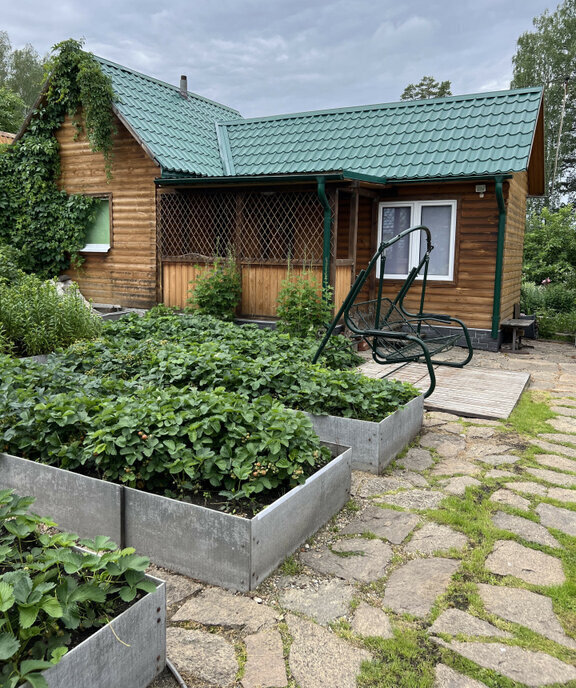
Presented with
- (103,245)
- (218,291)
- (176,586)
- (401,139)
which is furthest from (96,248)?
(176,586)

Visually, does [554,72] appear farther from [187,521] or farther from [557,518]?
[187,521]

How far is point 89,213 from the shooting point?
444 inches

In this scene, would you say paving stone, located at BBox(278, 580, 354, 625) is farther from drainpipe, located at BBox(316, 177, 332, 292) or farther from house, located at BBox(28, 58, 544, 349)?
house, located at BBox(28, 58, 544, 349)

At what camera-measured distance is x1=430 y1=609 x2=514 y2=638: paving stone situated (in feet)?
7.82

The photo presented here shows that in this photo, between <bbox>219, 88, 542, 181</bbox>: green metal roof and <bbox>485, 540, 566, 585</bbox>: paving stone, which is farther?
<bbox>219, 88, 542, 181</bbox>: green metal roof

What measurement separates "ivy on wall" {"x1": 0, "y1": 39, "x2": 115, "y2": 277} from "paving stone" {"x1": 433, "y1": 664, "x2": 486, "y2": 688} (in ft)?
34.0

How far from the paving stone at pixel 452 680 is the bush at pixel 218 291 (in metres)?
7.16

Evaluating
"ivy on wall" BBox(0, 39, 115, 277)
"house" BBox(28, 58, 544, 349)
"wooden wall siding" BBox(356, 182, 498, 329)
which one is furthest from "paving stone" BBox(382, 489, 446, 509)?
"ivy on wall" BBox(0, 39, 115, 277)

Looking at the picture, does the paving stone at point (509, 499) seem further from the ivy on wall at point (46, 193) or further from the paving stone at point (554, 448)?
the ivy on wall at point (46, 193)

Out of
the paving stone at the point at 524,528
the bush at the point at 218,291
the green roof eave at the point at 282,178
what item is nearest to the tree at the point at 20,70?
the green roof eave at the point at 282,178

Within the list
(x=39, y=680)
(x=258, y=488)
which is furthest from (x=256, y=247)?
(x=39, y=680)

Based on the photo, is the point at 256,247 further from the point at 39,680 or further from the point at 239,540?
the point at 39,680

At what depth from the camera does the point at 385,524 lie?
132 inches

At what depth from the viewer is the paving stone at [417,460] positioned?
167 inches
